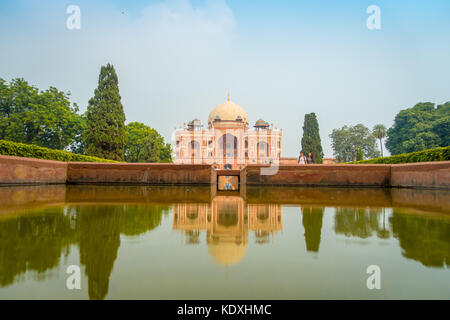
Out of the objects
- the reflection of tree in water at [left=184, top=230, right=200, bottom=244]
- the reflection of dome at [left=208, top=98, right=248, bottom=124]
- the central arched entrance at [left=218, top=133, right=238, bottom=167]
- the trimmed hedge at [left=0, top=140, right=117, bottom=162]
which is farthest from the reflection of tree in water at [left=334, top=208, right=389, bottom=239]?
the reflection of dome at [left=208, top=98, right=248, bottom=124]

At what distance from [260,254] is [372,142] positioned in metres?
50.7

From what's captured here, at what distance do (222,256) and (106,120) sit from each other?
2392cm

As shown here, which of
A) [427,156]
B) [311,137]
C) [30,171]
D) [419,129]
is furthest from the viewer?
[311,137]

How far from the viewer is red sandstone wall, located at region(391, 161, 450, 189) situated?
6.51 meters

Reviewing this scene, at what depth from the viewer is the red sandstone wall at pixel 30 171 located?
6922 millimetres

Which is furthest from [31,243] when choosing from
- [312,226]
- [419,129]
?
[419,129]

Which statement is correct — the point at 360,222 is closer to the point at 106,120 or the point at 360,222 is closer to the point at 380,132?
the point at 106,120

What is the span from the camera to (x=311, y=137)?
35969 mm

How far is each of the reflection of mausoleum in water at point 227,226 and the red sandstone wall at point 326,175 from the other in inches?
185

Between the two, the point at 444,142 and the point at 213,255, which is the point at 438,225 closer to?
the point at 213,255

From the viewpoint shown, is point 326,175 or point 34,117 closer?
point 326,175

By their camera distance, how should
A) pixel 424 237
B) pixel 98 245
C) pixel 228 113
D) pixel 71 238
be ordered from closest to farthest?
pixel 98 245
pixel 71 238
pixel 424 237
pixel 228 113

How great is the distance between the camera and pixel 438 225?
2541 mm

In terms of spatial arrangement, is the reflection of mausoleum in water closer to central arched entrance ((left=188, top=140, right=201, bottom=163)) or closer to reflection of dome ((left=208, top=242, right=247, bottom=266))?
reflection of dome ((left=208, top=242, right=247, bottom=266))
